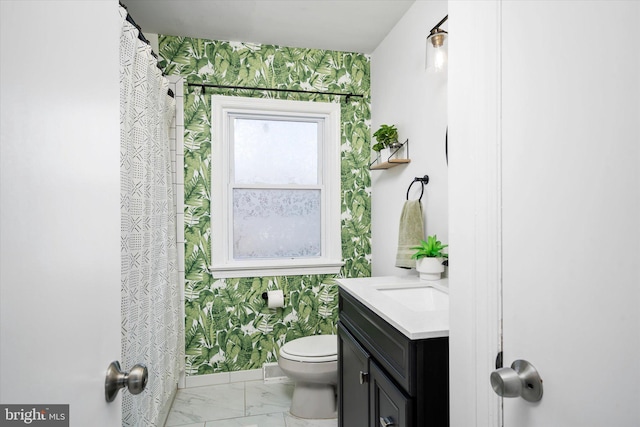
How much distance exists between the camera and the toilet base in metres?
2.08

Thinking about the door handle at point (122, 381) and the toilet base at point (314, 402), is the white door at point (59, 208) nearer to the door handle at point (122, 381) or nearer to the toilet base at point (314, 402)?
the door handle at point (122, 381)

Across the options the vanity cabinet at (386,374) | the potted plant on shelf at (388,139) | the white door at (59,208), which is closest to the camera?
the white door at (59,208)

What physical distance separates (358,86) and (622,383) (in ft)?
8.51

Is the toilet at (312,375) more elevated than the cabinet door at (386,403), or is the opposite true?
the cabinet door at (386,403)

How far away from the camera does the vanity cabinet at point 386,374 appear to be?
1006mm

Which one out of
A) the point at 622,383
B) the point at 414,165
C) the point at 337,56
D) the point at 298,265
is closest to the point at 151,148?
the point at 298,265

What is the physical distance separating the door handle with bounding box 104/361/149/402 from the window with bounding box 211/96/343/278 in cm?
188

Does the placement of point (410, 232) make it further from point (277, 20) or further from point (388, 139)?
point (277, 20)

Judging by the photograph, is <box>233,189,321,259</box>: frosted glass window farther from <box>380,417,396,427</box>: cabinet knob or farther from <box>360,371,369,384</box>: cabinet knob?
<box>380,417,396,427</box>: cabinet knob

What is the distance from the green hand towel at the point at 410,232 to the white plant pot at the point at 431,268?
148mm

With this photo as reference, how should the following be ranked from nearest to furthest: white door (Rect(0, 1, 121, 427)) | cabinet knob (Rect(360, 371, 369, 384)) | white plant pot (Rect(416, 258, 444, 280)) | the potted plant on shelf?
1. white door (Rect(0, 1, 121, 427))
2. cabinet knob (Rect(360, 371, 369, 384))
3. white plant pot (Rect(416, 258, 444, 280))
4. the potted plant on shelf

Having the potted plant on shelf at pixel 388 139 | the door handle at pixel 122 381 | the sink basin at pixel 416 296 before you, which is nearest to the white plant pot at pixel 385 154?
the potted plant on shelf at pixel 388 139

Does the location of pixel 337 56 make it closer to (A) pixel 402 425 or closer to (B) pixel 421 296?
(B) pixel 421 296

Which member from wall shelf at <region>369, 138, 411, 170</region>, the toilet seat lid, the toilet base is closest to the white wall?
wall shelf at <region>369, 138, 411, 170</region>
